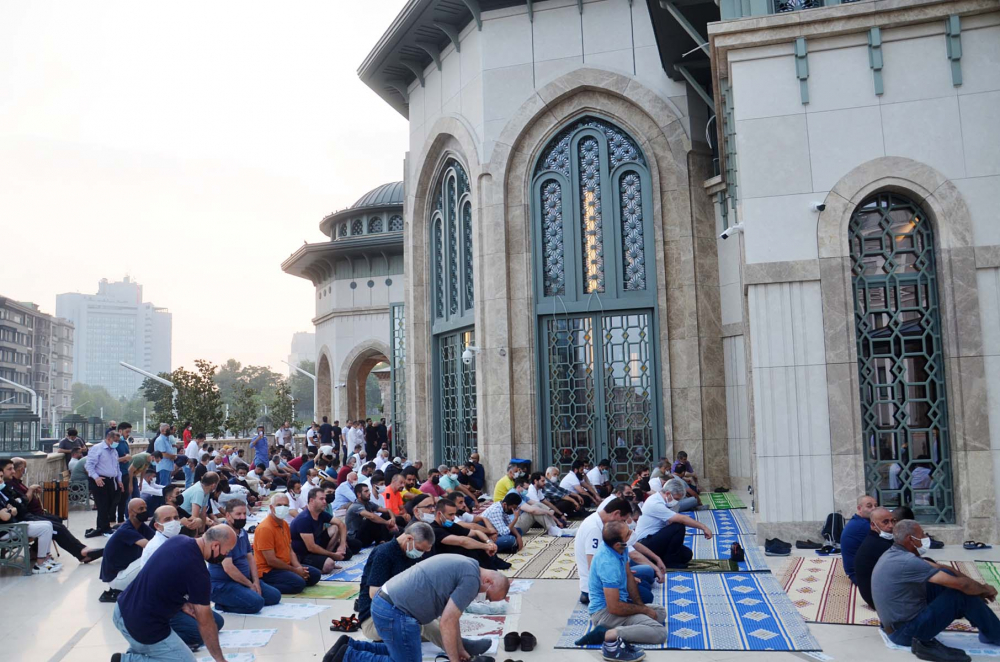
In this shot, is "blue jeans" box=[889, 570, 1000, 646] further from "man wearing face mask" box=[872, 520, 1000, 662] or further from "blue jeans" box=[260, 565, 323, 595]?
"blue jeans" box=[260, 565, 323, 595]

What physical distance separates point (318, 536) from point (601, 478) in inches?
248

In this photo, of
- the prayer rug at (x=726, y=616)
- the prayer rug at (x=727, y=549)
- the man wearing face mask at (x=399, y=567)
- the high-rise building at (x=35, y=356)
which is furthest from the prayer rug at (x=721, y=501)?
the high-rise building at (x=35, y=356)

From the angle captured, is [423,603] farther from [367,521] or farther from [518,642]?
[367,521]

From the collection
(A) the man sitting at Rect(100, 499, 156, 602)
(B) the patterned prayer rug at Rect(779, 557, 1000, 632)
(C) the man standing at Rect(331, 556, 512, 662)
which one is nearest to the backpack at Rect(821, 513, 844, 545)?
(B) the patterned prayer rug at Rect(779, 557, 1000, 632)

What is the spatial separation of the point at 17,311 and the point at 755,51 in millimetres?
85255

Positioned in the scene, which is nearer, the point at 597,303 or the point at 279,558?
the point at 279,558

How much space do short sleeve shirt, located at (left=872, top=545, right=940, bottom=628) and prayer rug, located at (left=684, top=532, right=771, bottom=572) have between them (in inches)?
108

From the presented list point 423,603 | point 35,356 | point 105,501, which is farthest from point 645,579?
point 35,356

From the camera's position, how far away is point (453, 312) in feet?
63.6

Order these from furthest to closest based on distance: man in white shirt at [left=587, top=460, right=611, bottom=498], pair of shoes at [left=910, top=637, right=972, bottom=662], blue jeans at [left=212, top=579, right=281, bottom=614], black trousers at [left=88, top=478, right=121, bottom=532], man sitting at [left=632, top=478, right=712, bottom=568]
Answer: man in white shirt at [left=587, top=460, right=611, bottom=498] < black trousers at [left=88, top=478, right=121, bottom=532] < man sitting at [left=632, top=478, right=712, bottom=568] < blue jeans at [left=212, top=579, right=281, bottom=614] < pair of shoes at [left=910, top=637, right=972, bottom=662]

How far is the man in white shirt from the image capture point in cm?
1503

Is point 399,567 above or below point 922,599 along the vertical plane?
above

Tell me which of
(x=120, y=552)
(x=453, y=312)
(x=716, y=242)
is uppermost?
(x=716, y=242)

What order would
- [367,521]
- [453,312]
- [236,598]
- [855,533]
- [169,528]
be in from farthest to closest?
[453,312]
[367,521]
[236,598]
[855,533]
[169,528]
